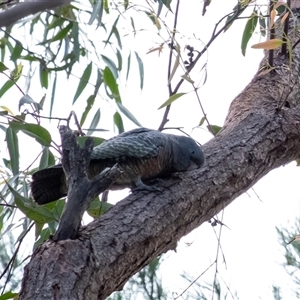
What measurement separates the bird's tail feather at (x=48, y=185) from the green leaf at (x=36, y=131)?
0.10m

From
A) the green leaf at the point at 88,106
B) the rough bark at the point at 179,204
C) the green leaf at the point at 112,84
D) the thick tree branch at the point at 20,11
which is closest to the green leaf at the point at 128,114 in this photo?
the green leaf at the point at 112,84

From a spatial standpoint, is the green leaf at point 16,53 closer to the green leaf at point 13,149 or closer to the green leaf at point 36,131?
the green leaf at point 13,149

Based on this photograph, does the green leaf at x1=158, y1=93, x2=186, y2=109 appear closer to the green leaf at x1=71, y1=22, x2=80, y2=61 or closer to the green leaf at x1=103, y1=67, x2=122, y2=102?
the green leaf at x1=103, y1=67, x2=122, y2=102

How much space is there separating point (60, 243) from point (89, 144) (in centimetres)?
18

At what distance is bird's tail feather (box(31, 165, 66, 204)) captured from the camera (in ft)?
3.96

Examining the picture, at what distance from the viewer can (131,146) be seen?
1247 millimetres

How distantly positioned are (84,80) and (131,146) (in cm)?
51

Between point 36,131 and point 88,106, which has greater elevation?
point 88,106

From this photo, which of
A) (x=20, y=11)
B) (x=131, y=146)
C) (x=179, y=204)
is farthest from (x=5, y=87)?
(x=20, y=11)

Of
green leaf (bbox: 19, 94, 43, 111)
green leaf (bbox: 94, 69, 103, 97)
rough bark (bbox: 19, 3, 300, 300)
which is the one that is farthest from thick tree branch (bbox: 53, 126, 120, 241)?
green leaf (bbox: 94, 69, 103, 97)

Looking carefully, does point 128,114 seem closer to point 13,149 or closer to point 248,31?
point 13,149

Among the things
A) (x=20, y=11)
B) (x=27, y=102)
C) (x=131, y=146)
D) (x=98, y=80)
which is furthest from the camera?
(x=98, y=80)

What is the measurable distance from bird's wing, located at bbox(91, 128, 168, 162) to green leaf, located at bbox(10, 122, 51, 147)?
0.37 ft

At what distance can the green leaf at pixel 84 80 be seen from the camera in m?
1.69
